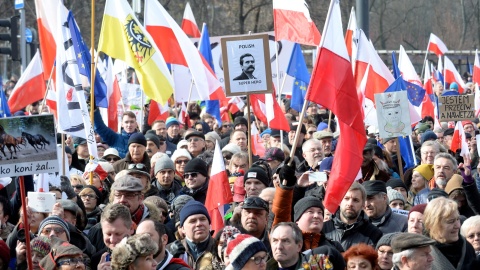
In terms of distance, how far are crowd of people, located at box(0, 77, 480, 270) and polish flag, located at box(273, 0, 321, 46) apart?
79.0 inches

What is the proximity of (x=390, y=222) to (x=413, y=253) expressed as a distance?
79.7 inches

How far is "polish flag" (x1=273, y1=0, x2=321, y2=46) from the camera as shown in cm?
1339

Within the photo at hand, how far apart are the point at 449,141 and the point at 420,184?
3938 mm

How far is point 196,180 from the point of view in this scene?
1031cm

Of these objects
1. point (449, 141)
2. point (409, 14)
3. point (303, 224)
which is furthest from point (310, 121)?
point (409, 14)

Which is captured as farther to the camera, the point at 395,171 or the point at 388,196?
the point at 395,171

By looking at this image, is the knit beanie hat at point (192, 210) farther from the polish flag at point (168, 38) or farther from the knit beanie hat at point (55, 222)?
the polish flag at point (168, 38)

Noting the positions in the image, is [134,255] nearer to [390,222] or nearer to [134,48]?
[390,222]

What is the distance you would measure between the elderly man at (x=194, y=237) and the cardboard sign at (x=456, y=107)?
19.2 ft

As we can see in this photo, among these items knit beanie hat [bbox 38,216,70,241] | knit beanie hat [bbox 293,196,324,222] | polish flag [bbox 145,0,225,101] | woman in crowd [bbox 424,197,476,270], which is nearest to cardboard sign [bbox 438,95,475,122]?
polish flag [bbox 145,0,225,101]

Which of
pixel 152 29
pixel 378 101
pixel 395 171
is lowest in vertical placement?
pixel 395 171

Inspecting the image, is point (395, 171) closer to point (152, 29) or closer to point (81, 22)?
point (152, 29)

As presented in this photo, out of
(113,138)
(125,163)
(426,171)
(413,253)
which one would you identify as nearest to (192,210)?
(413,253)

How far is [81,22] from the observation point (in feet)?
135
